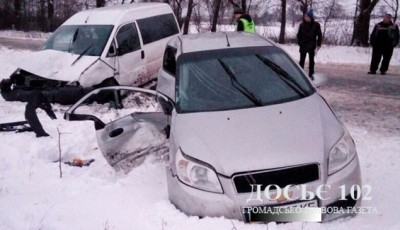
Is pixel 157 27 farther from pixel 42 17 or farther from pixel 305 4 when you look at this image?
pixel 42 17

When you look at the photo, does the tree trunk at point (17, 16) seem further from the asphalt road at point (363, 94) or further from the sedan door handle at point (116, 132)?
the sedan door handle at point (116, 132)

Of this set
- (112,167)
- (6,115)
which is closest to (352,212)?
(112,167)

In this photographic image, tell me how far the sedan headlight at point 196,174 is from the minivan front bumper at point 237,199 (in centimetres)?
4

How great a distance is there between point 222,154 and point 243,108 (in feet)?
2.62

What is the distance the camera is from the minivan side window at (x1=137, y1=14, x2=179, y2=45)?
9.38 m

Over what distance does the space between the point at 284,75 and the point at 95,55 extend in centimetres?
493

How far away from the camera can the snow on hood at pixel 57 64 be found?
312 inches

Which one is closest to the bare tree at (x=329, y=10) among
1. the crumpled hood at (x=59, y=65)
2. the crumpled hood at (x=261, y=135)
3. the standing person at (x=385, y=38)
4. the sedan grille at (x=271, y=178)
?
the standing person at (x=385, y=38)

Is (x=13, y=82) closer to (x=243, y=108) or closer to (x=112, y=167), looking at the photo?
(x=112, y=167)

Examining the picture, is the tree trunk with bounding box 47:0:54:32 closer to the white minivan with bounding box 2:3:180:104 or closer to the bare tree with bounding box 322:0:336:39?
the bare tree with bounding box 322:0:336:39

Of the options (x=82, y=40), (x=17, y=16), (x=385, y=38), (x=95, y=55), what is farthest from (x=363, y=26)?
(x=17, y=16)

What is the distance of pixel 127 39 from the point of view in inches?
350

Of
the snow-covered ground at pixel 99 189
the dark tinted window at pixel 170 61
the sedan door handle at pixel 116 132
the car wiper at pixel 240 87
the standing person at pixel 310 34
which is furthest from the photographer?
the standing person at pixel 310 34

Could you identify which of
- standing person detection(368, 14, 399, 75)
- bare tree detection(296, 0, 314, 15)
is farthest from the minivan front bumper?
bare tree detection(296, 0, 314, 15)
